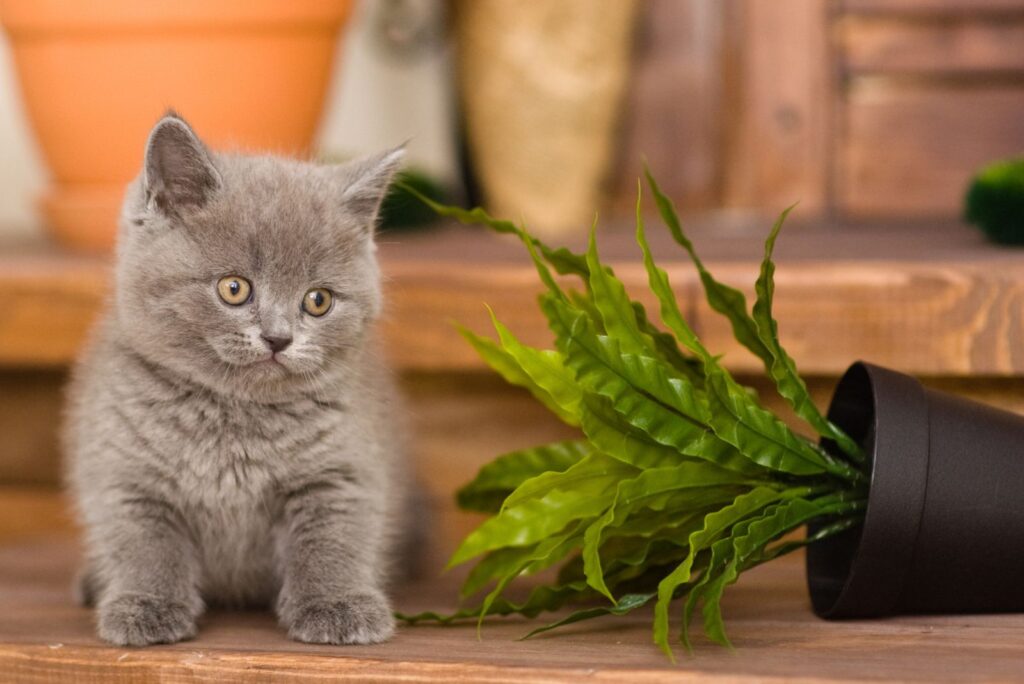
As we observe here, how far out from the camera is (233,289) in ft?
3.75

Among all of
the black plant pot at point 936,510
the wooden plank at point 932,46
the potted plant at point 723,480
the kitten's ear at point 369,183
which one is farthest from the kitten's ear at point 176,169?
the wooden plank at point 932,46

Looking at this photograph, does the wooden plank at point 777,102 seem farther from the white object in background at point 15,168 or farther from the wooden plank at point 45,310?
the white object in background at point 15,168

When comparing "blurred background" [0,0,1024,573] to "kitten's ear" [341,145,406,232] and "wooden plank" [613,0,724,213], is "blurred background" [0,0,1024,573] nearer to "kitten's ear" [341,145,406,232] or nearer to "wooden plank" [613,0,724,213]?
"wooden plank" [613,0,724,213]

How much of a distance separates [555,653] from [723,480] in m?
0.22

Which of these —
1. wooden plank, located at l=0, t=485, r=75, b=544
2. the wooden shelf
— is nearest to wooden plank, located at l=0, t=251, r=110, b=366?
the wooden shelf

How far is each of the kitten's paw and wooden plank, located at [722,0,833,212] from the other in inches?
42.7

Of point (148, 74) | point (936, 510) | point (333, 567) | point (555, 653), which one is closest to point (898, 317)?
point (936, 510)

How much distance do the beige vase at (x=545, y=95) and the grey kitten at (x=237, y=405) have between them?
74 cm

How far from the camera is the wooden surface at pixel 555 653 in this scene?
1058mm

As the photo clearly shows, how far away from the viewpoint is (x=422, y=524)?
58.4 inches

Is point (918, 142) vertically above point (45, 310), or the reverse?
point (918, 142)

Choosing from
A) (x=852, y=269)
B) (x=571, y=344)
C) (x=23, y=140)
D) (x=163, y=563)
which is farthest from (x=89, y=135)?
(x=852, y=269)

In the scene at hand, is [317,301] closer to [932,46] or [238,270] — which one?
[238,270]

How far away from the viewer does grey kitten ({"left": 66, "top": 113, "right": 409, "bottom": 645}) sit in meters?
1.14
